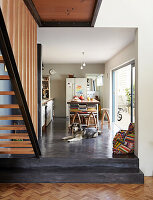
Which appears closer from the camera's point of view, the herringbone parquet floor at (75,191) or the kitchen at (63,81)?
the herringbone parquet floor at (75,191)

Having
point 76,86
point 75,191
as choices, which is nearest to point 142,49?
point 75,191

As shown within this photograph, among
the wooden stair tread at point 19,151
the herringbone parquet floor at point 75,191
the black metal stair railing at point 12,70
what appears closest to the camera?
the black metal stair railing at point 12,70

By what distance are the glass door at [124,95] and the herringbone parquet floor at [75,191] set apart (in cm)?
285

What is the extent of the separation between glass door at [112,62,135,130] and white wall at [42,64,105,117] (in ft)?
6.22

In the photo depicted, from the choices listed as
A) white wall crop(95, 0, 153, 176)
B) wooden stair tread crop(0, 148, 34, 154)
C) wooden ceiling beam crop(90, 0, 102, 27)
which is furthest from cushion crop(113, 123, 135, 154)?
wooden ceiling beam crop(90, 0, 102, 27)

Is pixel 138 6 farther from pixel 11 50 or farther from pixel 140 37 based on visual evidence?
pixel 11 50

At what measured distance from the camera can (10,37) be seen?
105 inches

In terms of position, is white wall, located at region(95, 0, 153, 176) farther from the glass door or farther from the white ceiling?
the glass door

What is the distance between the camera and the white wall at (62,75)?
11.0 meters

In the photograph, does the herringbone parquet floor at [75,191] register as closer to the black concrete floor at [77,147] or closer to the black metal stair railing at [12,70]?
the black concrete floor at [77,147]

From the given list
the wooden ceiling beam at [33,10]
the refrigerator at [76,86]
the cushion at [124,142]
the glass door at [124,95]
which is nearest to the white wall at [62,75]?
the refrigerator at [76,86]

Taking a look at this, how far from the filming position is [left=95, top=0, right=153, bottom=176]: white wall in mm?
4117

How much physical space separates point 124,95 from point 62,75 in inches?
175

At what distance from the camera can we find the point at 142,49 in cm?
414
